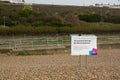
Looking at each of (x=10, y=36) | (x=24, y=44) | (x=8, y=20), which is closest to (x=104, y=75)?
(x=24, y=44)

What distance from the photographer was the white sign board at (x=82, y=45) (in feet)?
52.0

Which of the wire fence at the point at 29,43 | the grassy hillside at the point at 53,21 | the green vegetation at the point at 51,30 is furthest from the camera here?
the grassy hillside at the point at 53,21

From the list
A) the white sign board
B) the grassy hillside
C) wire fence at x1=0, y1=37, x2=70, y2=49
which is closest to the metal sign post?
the white sign board

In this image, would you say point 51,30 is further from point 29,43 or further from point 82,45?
point 82,45

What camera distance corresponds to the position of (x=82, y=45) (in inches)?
627

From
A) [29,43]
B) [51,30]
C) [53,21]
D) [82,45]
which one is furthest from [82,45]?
[53,21]

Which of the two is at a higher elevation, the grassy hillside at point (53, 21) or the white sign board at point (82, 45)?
the white sign board at point (82, 45)

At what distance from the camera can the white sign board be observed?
1585 centimetres

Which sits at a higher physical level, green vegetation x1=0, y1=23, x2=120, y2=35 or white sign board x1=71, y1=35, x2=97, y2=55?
white sign board x1=71, y1=35, x2=97, y2=55

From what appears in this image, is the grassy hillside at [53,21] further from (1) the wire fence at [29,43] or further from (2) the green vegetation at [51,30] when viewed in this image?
(1) the wire fence at [29,43]

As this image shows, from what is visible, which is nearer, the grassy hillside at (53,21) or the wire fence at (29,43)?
the wire fence at (29,43)

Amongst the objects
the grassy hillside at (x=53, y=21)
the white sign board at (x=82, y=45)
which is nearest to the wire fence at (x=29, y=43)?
the grassy hillside at (x=53, y=21)

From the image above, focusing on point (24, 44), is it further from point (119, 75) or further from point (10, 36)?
point (119, 75)

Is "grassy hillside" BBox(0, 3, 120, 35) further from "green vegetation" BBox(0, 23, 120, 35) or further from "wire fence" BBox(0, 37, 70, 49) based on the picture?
"wire fence" BBox(0, 37, 70, 49)
